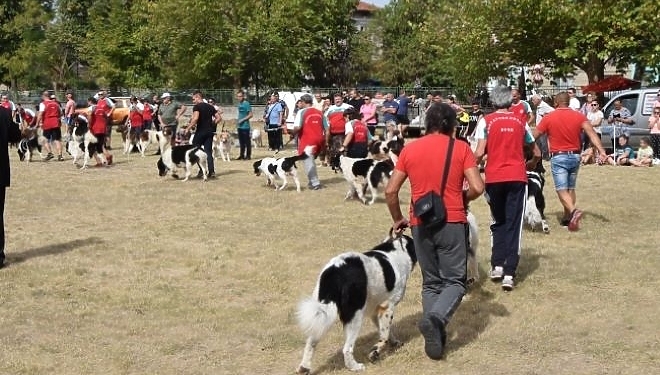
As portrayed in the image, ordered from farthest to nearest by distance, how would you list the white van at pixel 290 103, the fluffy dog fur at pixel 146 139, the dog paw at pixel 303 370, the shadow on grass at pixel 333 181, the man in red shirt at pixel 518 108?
the white van at pixel 290 103 → the fluffy dog fur at pixel 146 139 → the shadow on grass at pixel 333 181 → the man in red shirt at pixel 518 108 → the dog paw at pixel 303 370

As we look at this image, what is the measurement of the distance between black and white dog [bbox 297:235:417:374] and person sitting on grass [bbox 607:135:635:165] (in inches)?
551

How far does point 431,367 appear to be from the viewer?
564 cm

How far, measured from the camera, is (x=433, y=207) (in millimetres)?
5402

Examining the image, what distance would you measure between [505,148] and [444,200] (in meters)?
2.16

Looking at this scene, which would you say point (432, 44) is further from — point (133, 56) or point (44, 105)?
point (133, 56)

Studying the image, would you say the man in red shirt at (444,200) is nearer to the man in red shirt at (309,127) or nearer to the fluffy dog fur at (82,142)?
the man in red shirt at (309,127)

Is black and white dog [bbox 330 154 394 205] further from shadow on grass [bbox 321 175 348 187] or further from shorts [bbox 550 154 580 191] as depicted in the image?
shorts [bbox 550 154 580 191]

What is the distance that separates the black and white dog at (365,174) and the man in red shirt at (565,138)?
10.7 feet

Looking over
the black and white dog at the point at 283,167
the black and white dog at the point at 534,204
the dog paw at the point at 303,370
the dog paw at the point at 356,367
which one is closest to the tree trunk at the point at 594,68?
the black and white dog at the point at 283,167

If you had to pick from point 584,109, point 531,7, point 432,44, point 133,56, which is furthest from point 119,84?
point 584,109

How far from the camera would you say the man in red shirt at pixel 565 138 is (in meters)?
9.53

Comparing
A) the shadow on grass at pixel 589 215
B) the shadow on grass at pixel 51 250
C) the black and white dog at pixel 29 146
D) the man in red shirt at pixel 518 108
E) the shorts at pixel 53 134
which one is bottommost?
the black and white dog at pixel 29 146

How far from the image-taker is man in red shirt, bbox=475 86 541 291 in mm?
7434

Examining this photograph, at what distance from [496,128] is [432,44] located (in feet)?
92.8
